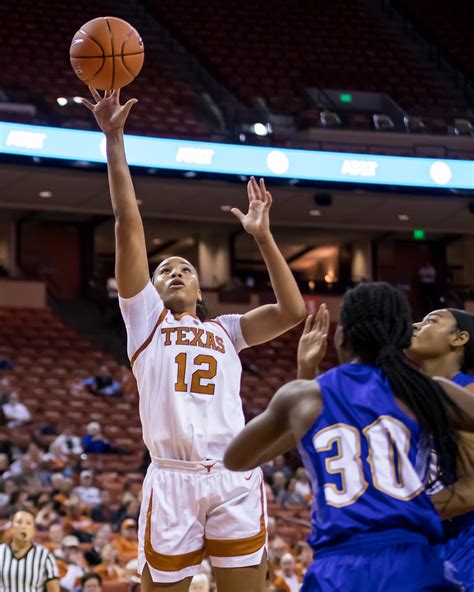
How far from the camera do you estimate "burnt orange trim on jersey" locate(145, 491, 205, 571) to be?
14.3ft

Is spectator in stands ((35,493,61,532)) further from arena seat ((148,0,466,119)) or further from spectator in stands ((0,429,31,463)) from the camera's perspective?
arena seat ((148,0,466,119))

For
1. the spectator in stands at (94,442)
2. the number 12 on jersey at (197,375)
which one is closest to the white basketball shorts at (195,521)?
the number 12 on jersey at (197,375)

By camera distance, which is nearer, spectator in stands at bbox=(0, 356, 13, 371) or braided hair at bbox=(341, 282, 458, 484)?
braided hair at bbox=(341, 282, 458, 484)

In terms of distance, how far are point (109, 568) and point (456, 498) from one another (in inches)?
276

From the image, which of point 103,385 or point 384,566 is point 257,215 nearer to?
point 384,566

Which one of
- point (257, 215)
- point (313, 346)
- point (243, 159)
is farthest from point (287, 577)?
point (243, 159)

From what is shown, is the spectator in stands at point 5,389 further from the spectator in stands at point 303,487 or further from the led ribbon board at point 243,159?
the spectator in stands at point 303,487

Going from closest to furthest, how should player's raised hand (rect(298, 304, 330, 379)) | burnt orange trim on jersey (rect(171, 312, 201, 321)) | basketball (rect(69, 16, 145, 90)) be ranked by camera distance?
player's raised hand (rect(298, 304, 330, 379))
burnt orange trim on jersey (rect(171, 312, 201, 321))
basketball (rect(69, 16, 145, 90))

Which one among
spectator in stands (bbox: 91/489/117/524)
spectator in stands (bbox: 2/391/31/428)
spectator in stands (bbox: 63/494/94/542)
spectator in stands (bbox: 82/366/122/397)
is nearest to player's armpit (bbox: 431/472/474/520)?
spectator in stands (bbox: 63/494/94/542)

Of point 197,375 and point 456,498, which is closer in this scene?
point 456,498

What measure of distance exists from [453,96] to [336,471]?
19.8 meters

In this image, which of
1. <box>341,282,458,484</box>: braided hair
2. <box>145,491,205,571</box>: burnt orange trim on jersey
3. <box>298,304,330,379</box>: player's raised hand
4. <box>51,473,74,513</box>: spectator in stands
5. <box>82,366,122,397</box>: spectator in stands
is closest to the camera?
<box>341,282,458,484</box>: braided hair

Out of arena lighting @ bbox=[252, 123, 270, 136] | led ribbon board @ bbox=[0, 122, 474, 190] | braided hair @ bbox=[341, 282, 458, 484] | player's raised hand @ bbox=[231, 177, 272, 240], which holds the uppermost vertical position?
arena lighting @ bbox=[252, 123, 270, 136]

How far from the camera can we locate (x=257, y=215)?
182 inches
